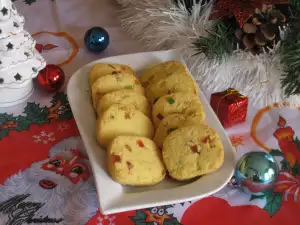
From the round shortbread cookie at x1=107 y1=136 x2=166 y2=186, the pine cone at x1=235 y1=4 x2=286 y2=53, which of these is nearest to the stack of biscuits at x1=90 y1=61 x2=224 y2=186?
the round shortbread cookie at x1=107 y1=136 x2=166 y2=186

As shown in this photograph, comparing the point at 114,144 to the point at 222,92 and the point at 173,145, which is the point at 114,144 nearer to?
the point at 173,145

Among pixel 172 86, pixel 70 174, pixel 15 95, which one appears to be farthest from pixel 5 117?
pixel 172 86

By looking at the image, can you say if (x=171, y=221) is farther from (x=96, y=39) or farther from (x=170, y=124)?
(x=96, y=39)

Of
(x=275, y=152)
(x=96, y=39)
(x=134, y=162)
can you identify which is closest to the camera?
(x=134, y=162)

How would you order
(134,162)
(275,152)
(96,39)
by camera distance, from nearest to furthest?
1. (134,162)
2. (275,152)
3. (96,39)

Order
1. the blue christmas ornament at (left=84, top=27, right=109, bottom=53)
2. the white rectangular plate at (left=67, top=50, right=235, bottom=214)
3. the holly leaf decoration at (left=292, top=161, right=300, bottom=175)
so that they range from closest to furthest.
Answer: the white rectangular plate at (left=67, top=50, right=235, bottom=214) → the holly leaf decoration at (left=292, top=161, right=300, bottom=175) → the blue christmas ornament at (left=84, top=27, right=109, bottom=53)

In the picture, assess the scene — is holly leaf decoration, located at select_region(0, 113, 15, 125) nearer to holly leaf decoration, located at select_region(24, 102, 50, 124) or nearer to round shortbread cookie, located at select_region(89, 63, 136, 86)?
holly leaf decoration, located at select_region(24, 102, 50, 124)
